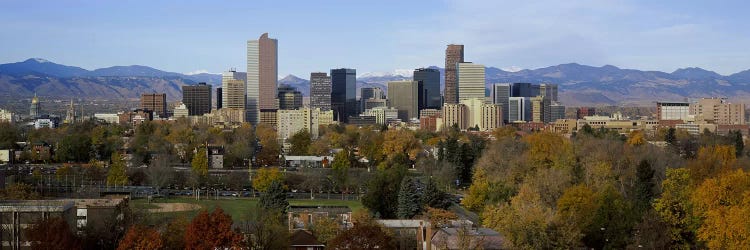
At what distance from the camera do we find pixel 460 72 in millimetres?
164500

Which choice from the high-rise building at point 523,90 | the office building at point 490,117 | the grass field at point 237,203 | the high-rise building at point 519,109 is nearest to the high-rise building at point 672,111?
the office building at point 490,117

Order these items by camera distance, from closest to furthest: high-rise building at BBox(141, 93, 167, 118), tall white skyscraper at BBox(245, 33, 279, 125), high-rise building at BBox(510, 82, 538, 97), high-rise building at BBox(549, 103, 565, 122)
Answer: high-rise building at BBox(549, 103, 565, 122) < high-rise building at BBox(141, 93, 167, 118) < tall white skyscraper at BBox(245, 33, 279, 125) < high-rise building at BBox(510, 82, 538, 97)

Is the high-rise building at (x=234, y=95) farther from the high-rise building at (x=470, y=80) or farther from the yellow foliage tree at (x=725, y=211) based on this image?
the yellow foliage tree at (x=725, y=211)

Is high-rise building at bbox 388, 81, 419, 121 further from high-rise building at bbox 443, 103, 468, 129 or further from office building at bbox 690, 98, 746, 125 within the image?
office building at bbox 690, 98, 746, 125

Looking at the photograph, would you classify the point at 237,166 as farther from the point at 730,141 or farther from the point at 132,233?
the point at 132,233

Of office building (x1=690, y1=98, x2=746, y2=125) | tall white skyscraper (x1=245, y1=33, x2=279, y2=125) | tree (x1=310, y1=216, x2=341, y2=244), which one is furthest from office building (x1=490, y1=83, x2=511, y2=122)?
tree (x1=310, y1=216, x2=341, y2=244)

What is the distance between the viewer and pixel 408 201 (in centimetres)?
3575

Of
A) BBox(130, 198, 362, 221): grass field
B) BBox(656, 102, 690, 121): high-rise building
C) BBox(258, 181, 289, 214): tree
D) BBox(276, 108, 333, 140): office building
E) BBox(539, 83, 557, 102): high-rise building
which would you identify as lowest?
BBox(130, 198, 362, 221): grass field

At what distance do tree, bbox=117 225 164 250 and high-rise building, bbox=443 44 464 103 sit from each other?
141 m

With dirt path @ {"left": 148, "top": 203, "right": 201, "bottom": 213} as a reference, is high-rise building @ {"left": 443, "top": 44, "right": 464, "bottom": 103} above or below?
above

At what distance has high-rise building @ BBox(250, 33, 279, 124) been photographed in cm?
17638

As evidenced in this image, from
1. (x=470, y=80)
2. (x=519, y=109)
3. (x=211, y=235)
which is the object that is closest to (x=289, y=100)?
(x=470, y=80)

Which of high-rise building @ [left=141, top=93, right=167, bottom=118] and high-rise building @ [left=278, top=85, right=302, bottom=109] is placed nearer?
high-rise building @ [left=141, top=93, right=167, bottom=118]

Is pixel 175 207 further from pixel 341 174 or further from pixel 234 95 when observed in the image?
pixel 234 95
